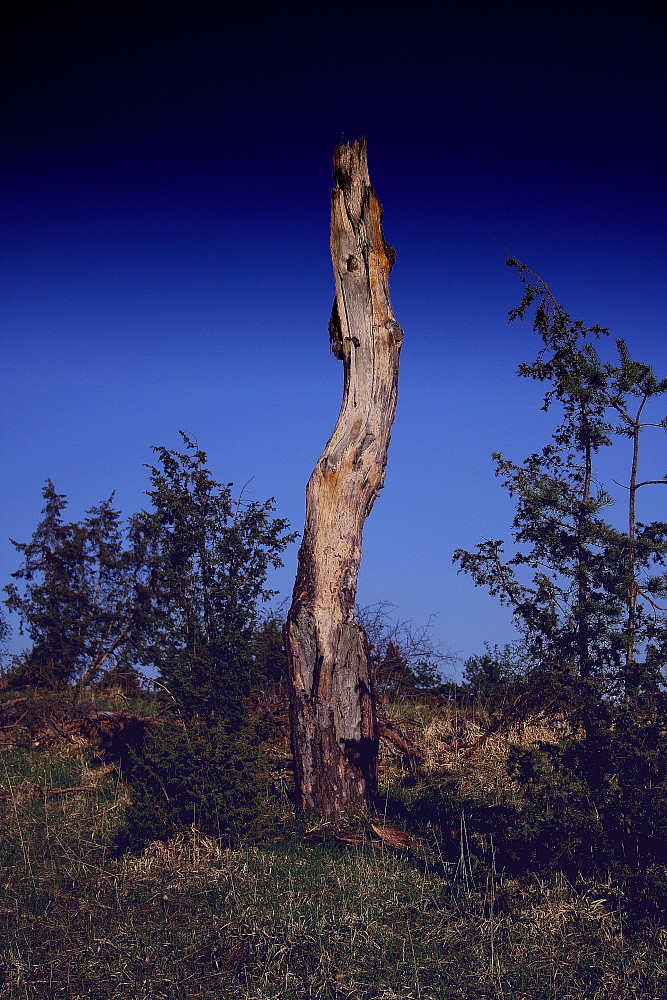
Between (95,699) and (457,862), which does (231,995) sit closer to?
(457,862)

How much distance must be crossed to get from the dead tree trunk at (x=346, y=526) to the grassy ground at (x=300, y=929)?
3.13ft

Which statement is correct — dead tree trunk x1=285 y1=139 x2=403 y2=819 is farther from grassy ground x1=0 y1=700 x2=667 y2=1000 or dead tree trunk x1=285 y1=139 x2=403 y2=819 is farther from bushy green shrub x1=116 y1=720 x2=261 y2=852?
grassy ground x1=0 y1=700 x2=667 y2=1000

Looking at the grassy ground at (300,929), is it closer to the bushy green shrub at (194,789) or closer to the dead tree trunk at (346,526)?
the bushy green shrub at (194,789)

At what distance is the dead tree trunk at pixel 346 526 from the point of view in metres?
7.88

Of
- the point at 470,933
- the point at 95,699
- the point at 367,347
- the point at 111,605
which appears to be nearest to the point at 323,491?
the point at 367,347

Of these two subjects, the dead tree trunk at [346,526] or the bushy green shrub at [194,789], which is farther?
the dead tree trunk at [346,526]

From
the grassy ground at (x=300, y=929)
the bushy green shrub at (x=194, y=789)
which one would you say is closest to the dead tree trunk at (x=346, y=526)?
the bushy green shrub at (x=194, y=789)

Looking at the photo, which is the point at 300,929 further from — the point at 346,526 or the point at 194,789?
the point at 346,526

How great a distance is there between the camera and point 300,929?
5.17m

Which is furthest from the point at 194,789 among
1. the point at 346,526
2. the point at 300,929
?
the point at 346,526

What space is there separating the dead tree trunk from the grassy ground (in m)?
0.95

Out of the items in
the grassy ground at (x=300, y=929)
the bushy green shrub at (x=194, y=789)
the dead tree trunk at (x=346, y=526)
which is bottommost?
the grassy ground at (x=300, y=929)

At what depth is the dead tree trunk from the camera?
7.88 metres

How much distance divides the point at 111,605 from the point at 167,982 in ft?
33.1
